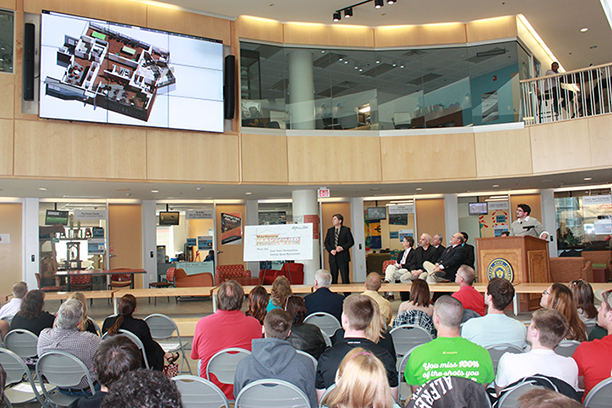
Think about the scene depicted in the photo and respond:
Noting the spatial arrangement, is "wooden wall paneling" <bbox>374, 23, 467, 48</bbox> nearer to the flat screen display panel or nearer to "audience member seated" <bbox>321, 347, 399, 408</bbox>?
the flat screen display panel

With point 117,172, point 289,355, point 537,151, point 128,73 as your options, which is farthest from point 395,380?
point 537,151

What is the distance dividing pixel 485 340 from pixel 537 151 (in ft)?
23.6

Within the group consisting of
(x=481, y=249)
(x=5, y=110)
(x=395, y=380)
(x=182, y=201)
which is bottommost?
(x=395, y=380)

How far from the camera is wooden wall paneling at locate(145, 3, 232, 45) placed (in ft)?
27.4

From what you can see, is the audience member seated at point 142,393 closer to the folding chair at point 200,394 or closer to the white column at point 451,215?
the folding chair at point 200,394

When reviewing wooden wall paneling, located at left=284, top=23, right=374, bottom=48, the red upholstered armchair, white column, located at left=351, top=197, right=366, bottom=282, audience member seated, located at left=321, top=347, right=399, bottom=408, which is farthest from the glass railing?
audience member seated, located at left=321, top=347, right=399, bottom=408

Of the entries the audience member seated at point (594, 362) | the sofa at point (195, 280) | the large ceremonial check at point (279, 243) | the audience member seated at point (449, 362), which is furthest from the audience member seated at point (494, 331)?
the sofa at point (195, 280)

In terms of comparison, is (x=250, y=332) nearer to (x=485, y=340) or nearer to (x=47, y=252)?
(x=485, y=340)

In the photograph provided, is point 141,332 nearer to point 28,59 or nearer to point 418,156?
point 28,59

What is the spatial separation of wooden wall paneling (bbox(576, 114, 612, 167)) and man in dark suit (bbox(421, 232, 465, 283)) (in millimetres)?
3590

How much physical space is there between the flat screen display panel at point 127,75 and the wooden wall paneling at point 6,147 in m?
0.57

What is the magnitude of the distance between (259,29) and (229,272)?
6.20 meters

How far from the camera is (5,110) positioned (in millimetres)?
7074

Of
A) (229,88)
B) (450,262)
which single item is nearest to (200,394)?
(450,262)
